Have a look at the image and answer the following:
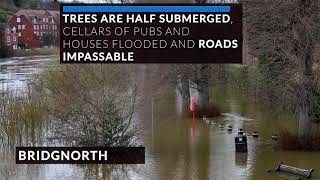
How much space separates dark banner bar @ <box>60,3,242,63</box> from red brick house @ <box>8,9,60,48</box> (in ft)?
29.8

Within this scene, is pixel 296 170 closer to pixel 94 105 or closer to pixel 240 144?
pixel 240 144

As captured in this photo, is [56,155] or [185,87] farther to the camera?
[185,87]

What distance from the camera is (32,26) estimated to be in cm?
1939

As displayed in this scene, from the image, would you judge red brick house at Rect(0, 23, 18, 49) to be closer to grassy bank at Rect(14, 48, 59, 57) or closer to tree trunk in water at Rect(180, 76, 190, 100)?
grassy bank at Rect(14, 48, 59, 57)

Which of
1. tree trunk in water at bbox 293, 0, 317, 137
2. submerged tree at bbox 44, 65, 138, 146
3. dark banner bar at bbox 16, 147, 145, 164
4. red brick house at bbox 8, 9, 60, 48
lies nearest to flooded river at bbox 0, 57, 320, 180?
submerged tree at bbox 44, 65, 138, 146

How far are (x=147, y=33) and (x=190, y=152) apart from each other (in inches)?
470

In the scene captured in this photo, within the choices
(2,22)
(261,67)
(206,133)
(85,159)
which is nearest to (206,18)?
(85,159)

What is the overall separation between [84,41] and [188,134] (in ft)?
50.9

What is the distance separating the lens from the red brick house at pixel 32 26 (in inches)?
629

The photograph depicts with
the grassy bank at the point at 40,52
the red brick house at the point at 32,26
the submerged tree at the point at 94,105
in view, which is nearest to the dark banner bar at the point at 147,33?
the grassy bank at the point at 40,52

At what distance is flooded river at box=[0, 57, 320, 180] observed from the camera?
14.0 m

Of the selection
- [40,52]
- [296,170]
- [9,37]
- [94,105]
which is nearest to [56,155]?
[94,105]

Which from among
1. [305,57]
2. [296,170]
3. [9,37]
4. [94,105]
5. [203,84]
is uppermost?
[9,37]

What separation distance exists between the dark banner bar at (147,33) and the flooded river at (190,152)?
24.6 feet
